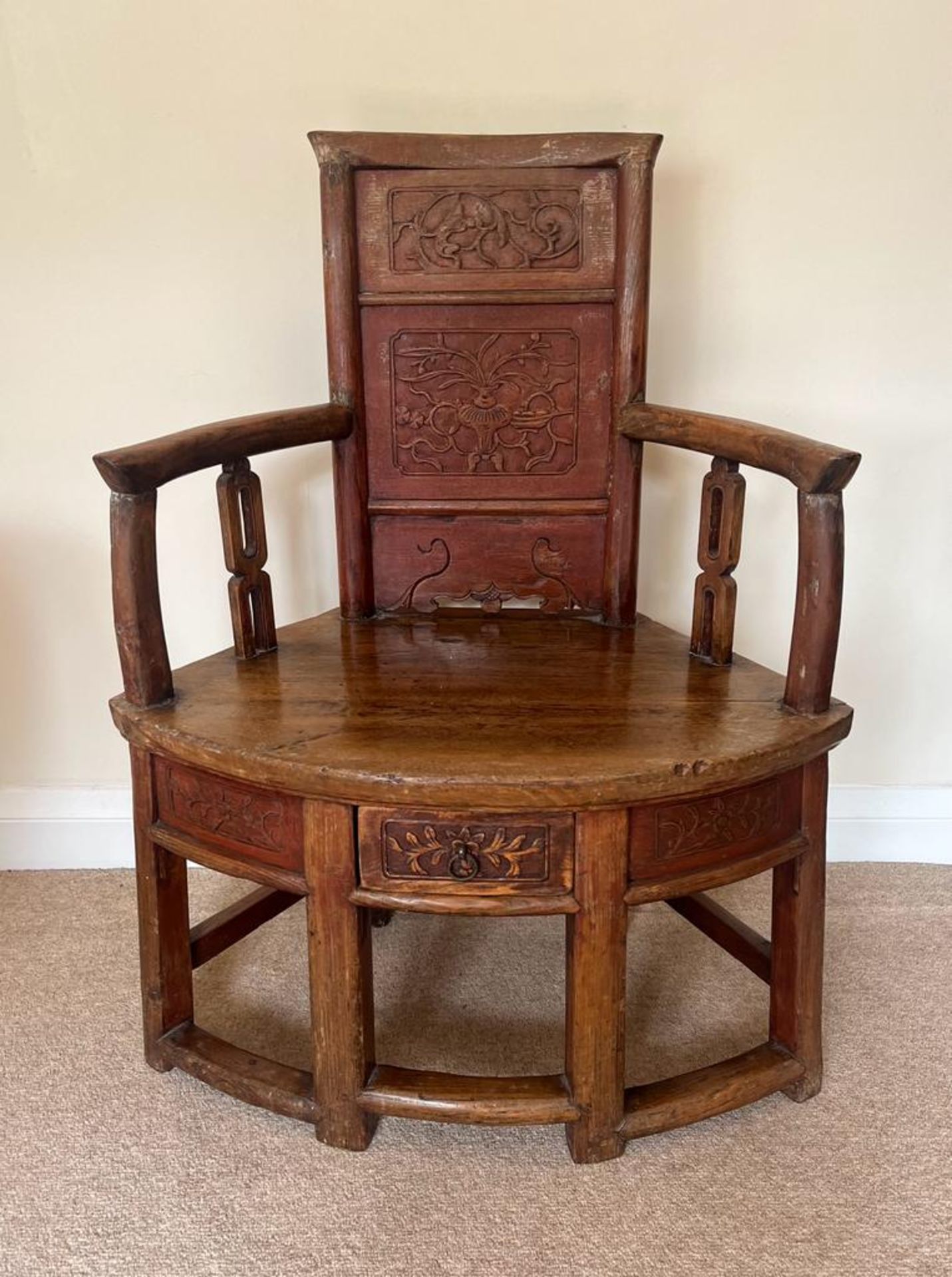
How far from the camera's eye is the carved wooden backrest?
5.56ft

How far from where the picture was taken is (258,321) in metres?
2.03

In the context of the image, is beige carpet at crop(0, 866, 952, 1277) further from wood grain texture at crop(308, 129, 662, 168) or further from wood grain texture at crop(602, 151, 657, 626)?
wood grain texture at crop(308, 129, 662, 168)

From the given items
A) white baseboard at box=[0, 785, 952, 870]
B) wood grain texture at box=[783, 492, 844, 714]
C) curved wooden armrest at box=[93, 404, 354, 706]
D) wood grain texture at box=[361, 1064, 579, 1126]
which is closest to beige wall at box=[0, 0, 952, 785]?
white baseboard at box=[0, 785, 952, 870]

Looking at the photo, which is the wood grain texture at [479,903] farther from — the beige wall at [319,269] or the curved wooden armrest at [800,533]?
the beige wall at [319,269]

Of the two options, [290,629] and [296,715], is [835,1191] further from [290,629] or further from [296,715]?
[290,629]

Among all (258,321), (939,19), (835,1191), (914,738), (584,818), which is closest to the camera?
(584,818)

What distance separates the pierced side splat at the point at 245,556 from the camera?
159 cm

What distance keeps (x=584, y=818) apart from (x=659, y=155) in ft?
3.87

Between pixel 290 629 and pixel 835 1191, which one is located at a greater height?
pixel 290 629

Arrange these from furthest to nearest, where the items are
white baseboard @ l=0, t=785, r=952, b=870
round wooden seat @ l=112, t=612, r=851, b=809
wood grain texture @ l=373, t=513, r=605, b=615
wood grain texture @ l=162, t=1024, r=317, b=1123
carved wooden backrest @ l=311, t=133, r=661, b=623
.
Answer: white baseboard @ l=0, t=785, r=952, b=870
wood grain texture @ l=373, t=513, r=605, b=615
carved wooden backrest @ l=311, t=133, r=661, b=623
wood grain texture @ l=162, t=1024, r=317, b=1123
round wooden seat @ l=112, t=612, r=851, b=809

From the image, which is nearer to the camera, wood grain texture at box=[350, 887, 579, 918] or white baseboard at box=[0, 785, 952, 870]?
wood grain texture at box=[350, 887, 579, 918]

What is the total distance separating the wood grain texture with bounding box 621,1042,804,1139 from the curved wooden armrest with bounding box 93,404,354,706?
0.77 m

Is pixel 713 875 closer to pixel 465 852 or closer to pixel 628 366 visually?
pixel 465 852

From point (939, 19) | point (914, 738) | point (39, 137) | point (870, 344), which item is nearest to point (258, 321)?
point (39, 137)
